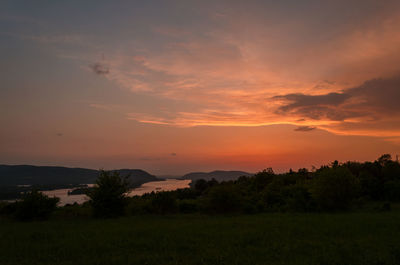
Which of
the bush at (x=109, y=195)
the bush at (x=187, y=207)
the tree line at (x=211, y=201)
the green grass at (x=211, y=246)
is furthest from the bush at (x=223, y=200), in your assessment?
the green grass at (x=211, y=246)

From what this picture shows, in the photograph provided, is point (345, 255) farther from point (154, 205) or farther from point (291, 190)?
point (291, 190)

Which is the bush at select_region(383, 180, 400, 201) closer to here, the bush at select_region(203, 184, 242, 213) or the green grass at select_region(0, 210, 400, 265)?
the bush at select_region(203, 184, 242, 213)

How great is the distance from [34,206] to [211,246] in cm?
1806

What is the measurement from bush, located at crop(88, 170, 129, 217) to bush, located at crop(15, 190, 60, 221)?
3.55 meters

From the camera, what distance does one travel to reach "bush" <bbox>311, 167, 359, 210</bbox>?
29.7m

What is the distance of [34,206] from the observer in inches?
893

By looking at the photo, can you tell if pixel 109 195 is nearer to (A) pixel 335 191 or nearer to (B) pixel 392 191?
(A) pixel 335 191

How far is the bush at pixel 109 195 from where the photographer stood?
78.9 feet

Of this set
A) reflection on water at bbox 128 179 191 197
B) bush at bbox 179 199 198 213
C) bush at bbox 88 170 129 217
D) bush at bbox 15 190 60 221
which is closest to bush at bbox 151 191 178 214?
reflection on water at bbox 128 179 191 197

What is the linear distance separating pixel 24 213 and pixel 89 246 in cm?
1450

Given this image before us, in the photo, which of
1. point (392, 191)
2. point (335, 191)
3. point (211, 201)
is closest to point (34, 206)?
point (211, 201)

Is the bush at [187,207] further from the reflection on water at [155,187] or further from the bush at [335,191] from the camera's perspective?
the bush at [335,191]

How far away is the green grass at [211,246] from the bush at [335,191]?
13.0 metres

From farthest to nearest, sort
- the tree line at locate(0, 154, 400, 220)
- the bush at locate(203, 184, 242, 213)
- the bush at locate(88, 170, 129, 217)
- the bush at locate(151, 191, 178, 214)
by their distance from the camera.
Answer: the bush at locate(151, 191, 178, 214), the bush at locate(203, 184, 242, 213), the bush at locate(88, 170, 129, 217), the tree line at locate(0, 154, 400, 220)
